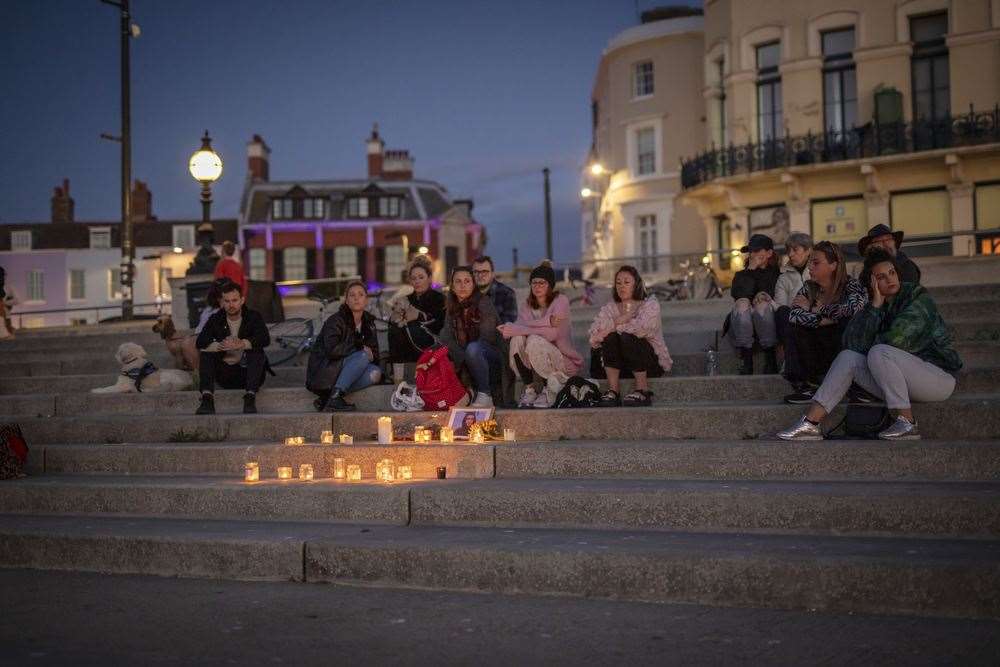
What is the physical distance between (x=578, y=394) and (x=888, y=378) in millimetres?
2343

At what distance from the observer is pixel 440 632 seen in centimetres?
410

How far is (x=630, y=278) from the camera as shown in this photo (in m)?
7.68

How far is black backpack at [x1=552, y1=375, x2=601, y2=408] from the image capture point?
7156mm

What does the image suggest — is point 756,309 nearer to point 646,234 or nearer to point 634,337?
point 634,337

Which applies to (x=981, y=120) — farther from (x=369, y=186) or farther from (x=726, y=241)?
(x=369, y=186)

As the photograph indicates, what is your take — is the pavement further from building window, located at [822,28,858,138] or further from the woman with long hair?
building window, located at [822,28,858,138]

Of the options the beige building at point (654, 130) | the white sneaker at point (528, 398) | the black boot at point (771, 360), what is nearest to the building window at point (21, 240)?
the beige building at point (654, 130)

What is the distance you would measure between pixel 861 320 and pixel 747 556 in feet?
7.83

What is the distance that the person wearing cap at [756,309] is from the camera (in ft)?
25.4

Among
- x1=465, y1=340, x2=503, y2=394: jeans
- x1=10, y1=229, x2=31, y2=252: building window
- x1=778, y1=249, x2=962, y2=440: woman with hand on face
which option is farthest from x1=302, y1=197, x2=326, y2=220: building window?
x1=778, y1=249, x2=962, y2=440: woman with hand on face

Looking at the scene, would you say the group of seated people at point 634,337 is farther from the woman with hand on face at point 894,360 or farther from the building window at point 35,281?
the building window at point 35,281

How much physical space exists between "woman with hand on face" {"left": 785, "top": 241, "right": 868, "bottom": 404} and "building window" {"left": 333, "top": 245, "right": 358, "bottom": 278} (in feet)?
133

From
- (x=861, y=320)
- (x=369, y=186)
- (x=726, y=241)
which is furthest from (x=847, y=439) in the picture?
(x=369, y=186)

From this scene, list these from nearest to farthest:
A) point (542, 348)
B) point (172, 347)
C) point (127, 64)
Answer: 1. point (542, 348)
2. point (172, 347)
3. point (127, 64)
